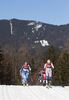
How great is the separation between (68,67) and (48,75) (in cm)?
3650

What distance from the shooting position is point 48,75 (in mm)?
12719

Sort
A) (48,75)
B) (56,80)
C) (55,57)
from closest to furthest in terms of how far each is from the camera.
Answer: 1. (48,75)
2. (56,80)
3. (55,57)

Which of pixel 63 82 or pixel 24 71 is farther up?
pixel 24 71

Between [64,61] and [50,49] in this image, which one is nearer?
[64,61]

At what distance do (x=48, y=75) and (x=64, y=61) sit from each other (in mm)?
36592

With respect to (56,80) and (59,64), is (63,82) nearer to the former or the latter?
(56,80)

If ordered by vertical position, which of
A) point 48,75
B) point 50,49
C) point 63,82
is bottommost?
point 63,82

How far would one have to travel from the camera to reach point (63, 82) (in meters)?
46.4
